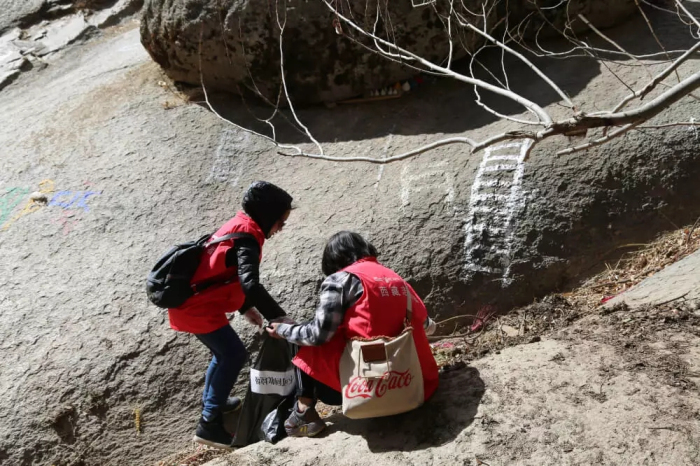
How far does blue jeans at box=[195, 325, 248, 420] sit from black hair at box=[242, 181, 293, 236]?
2.08 feet

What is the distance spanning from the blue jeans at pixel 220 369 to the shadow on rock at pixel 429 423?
0.66m

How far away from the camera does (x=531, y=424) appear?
2.82 metres

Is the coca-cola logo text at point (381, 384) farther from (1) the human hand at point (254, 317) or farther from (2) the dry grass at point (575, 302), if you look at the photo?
(2) the dry grass at point (575, 302)

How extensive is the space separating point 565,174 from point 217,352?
2.64 m

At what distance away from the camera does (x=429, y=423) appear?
3.04 metres

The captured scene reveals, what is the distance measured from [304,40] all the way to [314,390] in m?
3.45

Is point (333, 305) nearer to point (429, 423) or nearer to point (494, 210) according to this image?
point (429, 423)

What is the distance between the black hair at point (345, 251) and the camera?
320 cm

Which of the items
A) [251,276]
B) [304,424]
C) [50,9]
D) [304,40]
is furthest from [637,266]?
[50,9]

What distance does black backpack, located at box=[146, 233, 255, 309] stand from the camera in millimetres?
3309

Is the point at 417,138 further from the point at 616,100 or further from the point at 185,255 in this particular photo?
the point at 185,255

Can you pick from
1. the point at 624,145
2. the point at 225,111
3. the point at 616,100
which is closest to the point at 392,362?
the point at 624,145

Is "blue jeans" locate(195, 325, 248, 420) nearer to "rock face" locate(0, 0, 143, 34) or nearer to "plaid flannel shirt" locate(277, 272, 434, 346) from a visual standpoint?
"plaid flannel shirt" locate(277, 272, 434, 346)

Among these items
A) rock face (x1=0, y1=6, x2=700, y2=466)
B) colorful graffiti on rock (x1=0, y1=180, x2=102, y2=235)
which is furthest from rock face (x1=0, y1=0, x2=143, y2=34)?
colorful graffiti on rock (x1=0, y1=180, x2=102, y2=235)
